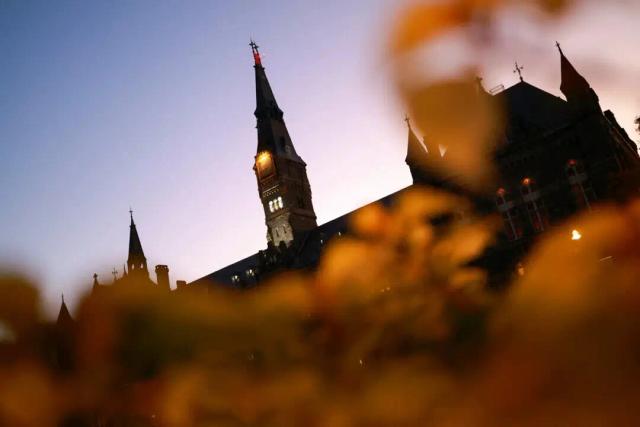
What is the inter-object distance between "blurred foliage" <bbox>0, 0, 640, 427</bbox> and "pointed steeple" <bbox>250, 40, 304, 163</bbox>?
69.6 ft

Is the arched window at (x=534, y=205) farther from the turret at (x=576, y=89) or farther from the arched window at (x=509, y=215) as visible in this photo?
the turret at (x=576, y=89)

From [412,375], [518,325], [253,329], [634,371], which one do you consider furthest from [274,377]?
[634,371]

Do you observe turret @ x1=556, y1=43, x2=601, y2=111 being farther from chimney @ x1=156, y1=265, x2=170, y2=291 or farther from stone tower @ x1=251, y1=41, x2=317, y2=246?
chimney @ x1=156, y1=265, x2=170, y2=291

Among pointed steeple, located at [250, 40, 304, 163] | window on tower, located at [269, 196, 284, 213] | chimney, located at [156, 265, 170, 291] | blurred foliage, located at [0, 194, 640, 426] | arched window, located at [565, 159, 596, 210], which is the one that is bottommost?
blurred foliage, located at [0, 194, 640, 426]

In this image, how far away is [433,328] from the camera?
97.0ft

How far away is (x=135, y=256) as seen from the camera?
238 feet

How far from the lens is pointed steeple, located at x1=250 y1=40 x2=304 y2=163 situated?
63.6 m

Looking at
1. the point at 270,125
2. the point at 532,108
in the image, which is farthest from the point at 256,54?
the point at 532,108

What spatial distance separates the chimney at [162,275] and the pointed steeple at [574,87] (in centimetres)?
5239

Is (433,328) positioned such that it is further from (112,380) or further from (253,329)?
(112,380)

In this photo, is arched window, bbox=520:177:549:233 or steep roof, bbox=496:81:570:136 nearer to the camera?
arched window, bbox=520:177:549:233

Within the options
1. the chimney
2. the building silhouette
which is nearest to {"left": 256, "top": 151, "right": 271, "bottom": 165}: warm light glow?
the chimney

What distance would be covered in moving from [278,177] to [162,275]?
68.5 feet

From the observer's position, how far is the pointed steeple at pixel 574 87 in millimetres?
28500
